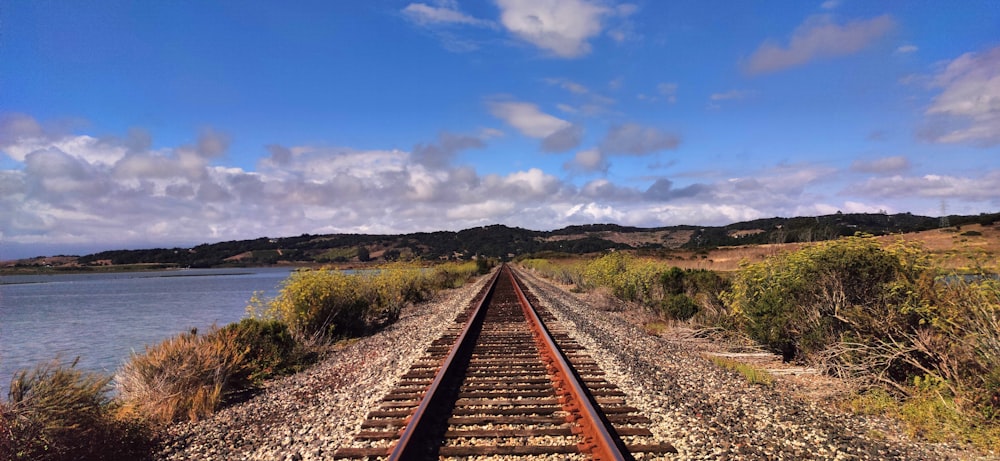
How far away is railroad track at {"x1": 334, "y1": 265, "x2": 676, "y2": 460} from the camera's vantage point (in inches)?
184

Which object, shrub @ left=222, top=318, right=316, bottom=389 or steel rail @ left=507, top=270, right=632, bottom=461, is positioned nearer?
steel rail @ left=507, top=270, right=632, bottom=461

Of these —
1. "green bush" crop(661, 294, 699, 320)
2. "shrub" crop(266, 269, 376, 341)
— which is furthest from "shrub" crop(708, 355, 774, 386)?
"shrub" crop(266, 269, 376, 341)

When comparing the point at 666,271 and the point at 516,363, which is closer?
the point at 516,363

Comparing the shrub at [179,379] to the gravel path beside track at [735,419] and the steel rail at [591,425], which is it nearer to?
the steel rail at [591,425]

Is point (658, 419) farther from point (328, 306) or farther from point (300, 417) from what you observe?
point (328, 306)

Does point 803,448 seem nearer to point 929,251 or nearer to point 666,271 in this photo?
point 929,251

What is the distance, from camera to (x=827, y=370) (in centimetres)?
792

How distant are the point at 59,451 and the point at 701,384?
6909 millimetres

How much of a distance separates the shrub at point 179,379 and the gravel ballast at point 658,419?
1.25 feet

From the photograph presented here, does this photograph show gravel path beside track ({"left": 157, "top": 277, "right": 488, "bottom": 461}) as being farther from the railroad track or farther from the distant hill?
the distant hill

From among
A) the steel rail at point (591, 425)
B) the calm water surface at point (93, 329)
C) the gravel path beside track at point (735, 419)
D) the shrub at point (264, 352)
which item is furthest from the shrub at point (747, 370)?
the calm water surface at point (93, 329)

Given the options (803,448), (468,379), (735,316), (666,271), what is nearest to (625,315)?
(666,271)

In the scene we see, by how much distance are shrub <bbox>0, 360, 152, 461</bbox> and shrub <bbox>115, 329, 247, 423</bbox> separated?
818 mm

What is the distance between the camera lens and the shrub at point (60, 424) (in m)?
4.86
